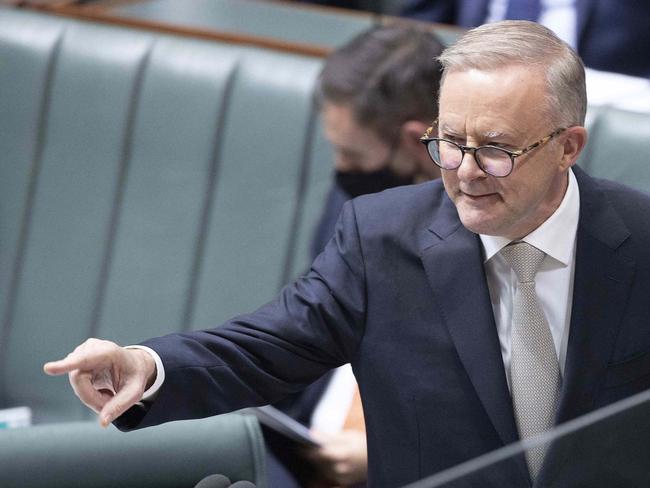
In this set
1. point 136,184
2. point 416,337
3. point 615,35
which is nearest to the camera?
point 416,337

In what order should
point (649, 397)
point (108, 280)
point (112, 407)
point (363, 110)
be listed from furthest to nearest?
point (108, 280) < point (363, 110) < point (112, 407) < point (649, 397)

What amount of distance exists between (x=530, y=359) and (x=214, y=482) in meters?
0.38

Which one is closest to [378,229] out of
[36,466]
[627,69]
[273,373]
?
[273,373]

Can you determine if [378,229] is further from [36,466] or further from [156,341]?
[36,466]

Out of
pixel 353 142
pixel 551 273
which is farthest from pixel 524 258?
pixel 353 142

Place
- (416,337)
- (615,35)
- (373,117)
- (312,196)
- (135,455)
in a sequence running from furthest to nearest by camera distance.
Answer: (615,35), (312,196), (373,117), (135,455), (416,337)

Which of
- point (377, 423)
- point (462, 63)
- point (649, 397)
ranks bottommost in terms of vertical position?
point (377, 423)

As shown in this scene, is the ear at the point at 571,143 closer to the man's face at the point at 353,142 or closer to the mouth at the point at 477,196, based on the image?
the mouth at the point at 477,196

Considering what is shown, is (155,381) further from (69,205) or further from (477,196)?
(69,205)

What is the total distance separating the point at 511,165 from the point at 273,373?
0.36 m

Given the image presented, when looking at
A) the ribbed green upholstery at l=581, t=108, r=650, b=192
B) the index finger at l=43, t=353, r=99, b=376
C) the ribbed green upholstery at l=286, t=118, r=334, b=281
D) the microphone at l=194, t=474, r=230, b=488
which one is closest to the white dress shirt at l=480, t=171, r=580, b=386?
the microphone at l=194, t=474, r=230, b=488

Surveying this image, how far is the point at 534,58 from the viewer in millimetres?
1236

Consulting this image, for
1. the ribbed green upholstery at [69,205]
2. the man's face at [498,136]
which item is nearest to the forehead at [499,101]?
the man's face at [498,136]

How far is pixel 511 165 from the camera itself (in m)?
1.21
